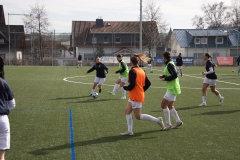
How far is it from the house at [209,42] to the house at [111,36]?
5072 mm

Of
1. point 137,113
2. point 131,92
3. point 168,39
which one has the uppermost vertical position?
point 168,39

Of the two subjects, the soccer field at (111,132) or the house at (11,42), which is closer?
the soccer field at (111,132)

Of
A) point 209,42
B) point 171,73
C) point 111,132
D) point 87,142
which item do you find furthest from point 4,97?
point 209,42

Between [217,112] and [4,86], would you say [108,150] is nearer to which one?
[4,86]

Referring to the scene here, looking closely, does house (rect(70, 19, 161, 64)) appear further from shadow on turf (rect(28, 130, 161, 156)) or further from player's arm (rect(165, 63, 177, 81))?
shadow on turf (rect(28, 130, 161, 156))

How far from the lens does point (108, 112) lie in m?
12.0

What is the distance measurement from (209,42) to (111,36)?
17.7 metres

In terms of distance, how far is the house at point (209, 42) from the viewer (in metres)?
60.9

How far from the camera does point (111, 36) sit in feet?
215

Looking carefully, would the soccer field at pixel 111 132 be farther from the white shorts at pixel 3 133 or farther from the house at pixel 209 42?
the house at pixel 209 42

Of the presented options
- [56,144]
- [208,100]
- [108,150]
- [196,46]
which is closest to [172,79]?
[108,150]

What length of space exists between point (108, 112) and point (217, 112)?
3.75m

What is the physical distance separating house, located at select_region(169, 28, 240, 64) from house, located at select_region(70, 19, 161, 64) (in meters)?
5.07

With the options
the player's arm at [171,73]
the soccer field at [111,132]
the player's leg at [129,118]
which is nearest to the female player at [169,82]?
the player's arm at [171,73]
